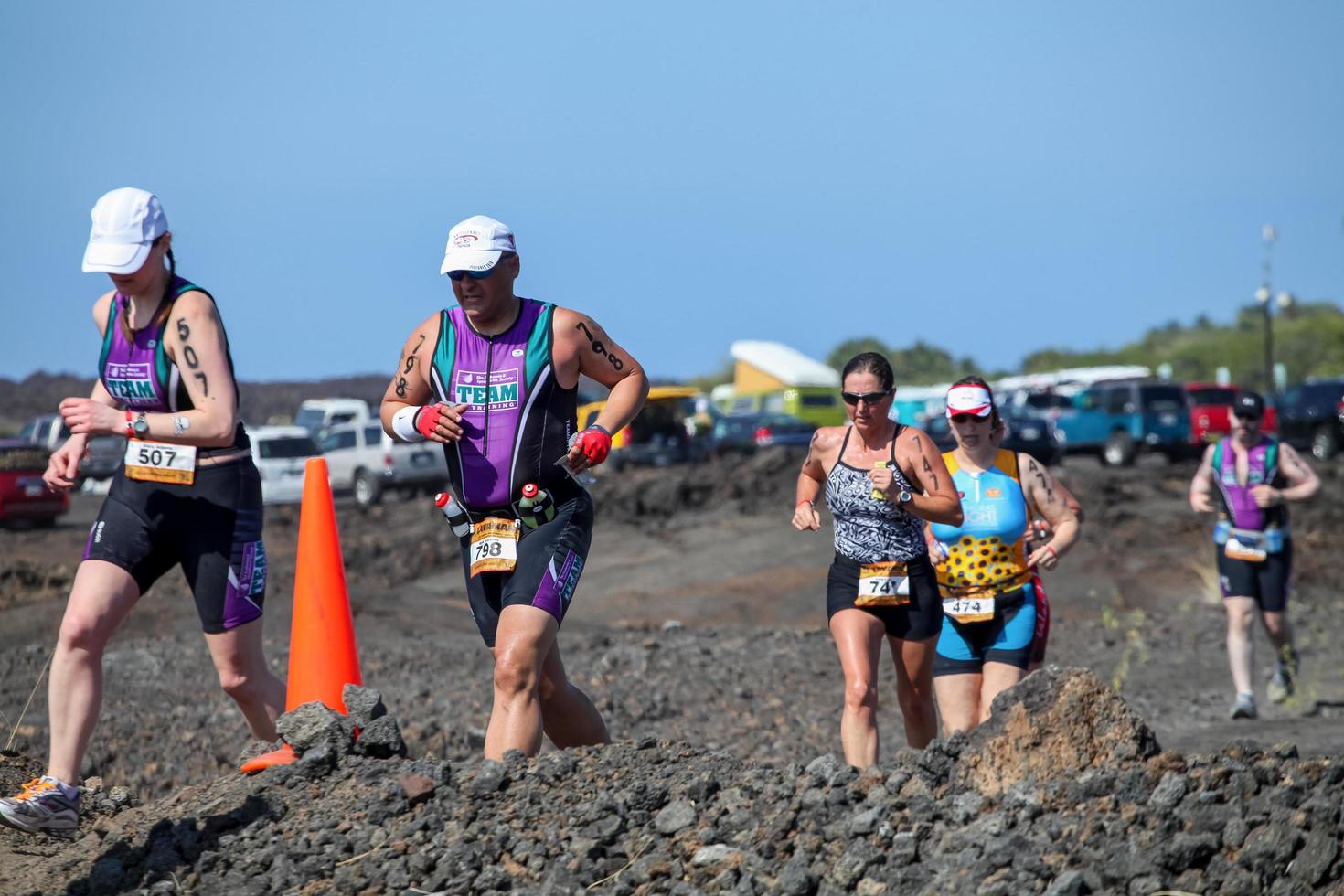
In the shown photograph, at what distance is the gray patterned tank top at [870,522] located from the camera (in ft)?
21.7

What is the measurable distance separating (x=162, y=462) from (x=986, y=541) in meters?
3.47

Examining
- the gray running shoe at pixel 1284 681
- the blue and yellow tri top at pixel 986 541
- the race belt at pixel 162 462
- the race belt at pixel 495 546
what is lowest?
the gray running shoe at pixel 1284 681

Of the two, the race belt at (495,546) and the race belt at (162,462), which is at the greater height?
the race belt at (162,462)

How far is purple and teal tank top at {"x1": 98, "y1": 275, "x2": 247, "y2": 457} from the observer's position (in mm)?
5418

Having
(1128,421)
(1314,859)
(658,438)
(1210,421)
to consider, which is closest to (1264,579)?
(1314,859)

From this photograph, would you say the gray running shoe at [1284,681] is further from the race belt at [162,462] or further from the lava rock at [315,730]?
the race belt at [162,462]

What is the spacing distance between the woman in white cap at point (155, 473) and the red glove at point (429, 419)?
661 mm

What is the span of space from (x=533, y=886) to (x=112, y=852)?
1.38m

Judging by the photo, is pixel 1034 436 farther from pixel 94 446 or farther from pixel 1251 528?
pixel 1251 528

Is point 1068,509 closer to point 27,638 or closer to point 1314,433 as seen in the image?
point 27,638

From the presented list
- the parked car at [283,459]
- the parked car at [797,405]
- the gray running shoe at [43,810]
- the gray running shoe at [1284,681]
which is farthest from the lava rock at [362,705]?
the parked car at [797,405]

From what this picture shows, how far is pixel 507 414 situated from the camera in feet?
17.4

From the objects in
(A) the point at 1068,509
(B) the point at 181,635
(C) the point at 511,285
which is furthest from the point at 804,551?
(C) the point at 511,285

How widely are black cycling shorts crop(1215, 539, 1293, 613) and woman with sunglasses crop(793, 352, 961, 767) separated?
4.20 meters
